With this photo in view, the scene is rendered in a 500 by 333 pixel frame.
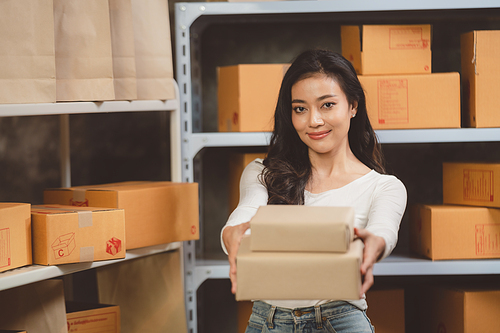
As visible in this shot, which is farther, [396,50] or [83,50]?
[396,50]

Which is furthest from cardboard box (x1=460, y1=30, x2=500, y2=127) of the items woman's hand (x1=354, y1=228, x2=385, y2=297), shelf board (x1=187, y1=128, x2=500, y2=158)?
woman's hand (x1=354, y1=228, x2=385, y2=297)

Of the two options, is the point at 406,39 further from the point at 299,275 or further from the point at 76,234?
the point at 76,234

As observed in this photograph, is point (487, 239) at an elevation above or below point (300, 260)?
below

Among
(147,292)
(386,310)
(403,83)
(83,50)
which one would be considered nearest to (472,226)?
(386,310)

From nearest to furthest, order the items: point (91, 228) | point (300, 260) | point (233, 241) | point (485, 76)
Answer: point (300, 260), point (233, 241), point (91, 228), point (485, 76)

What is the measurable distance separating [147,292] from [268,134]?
2.28ft

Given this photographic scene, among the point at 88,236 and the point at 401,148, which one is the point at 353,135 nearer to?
the point at 401,148

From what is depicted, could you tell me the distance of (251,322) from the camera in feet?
4.27

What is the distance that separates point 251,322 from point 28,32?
97 cm

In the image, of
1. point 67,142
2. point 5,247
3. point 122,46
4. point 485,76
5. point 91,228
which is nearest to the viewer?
point 5,247

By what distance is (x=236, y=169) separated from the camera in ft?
6.00

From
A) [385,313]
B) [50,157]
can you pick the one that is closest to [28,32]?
[50,157]

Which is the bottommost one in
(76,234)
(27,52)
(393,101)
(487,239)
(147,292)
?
(147,292)

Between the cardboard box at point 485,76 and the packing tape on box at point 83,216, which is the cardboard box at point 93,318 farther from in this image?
the cardboard box at point 485,76
